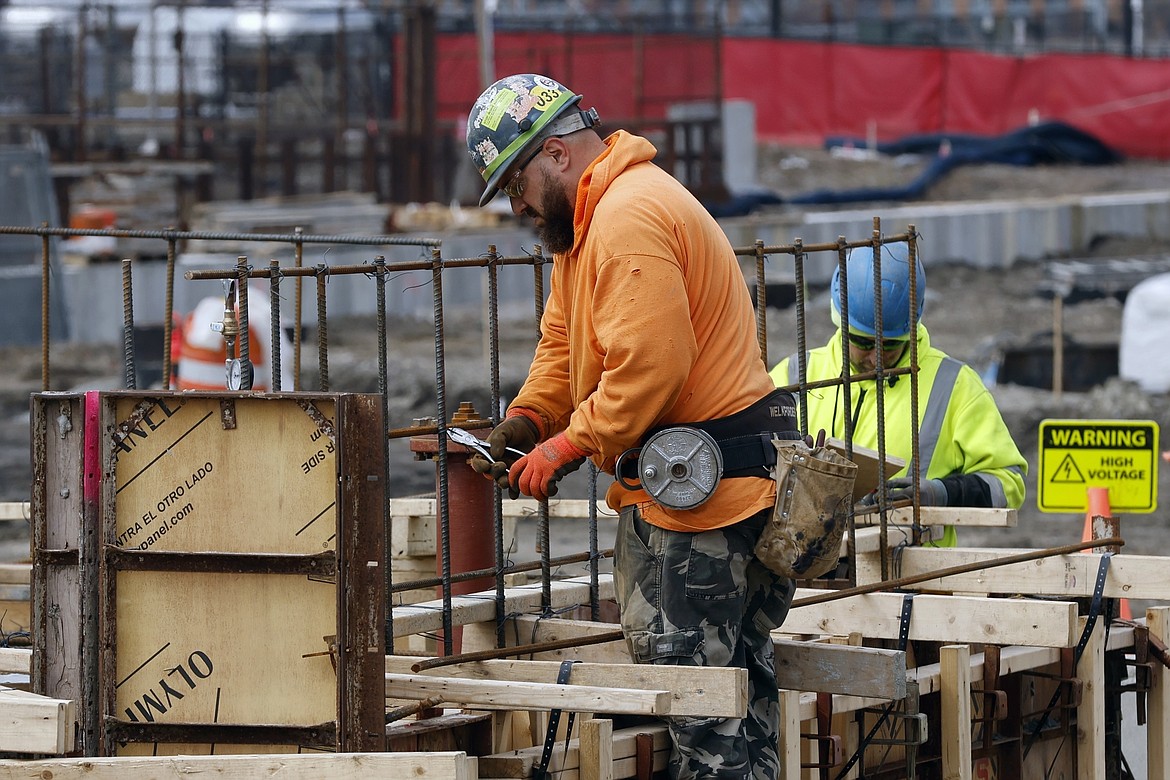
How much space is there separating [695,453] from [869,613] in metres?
1.35

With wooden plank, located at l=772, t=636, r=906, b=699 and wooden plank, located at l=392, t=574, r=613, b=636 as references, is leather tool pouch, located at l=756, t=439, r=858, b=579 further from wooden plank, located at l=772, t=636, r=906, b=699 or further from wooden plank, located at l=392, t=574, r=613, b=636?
wooden plank, located at l=392, t=574, r=613, b=636

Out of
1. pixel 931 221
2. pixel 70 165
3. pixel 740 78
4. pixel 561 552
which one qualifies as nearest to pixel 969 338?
pixel 931 221

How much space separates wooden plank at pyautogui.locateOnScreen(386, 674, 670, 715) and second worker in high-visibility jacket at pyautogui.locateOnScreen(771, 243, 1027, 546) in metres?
2.50

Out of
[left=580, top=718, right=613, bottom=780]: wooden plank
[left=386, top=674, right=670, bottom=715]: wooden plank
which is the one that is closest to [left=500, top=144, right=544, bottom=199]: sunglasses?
[left=386, top=674, right=670, bottom=715]: wooden plank

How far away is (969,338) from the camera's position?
20.4m

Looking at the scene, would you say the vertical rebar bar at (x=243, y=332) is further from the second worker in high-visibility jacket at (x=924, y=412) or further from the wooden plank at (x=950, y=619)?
the second worker in high-visibility jacket at (x=924, y=412)

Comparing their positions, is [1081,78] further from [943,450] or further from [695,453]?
[695,453]

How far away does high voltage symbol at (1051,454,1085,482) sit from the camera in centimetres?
742

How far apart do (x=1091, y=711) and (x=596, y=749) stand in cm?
212

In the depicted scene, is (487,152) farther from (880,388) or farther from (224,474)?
(880,388)

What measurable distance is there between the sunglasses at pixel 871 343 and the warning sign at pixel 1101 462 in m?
1.31

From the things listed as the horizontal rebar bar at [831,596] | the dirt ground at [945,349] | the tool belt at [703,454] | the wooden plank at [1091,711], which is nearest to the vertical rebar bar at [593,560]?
the horizontal rebar bar at [831,596]

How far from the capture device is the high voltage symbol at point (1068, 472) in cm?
742

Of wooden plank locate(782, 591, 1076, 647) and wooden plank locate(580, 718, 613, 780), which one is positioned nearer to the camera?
wooden plank locate(580, 718, 613, 780)
